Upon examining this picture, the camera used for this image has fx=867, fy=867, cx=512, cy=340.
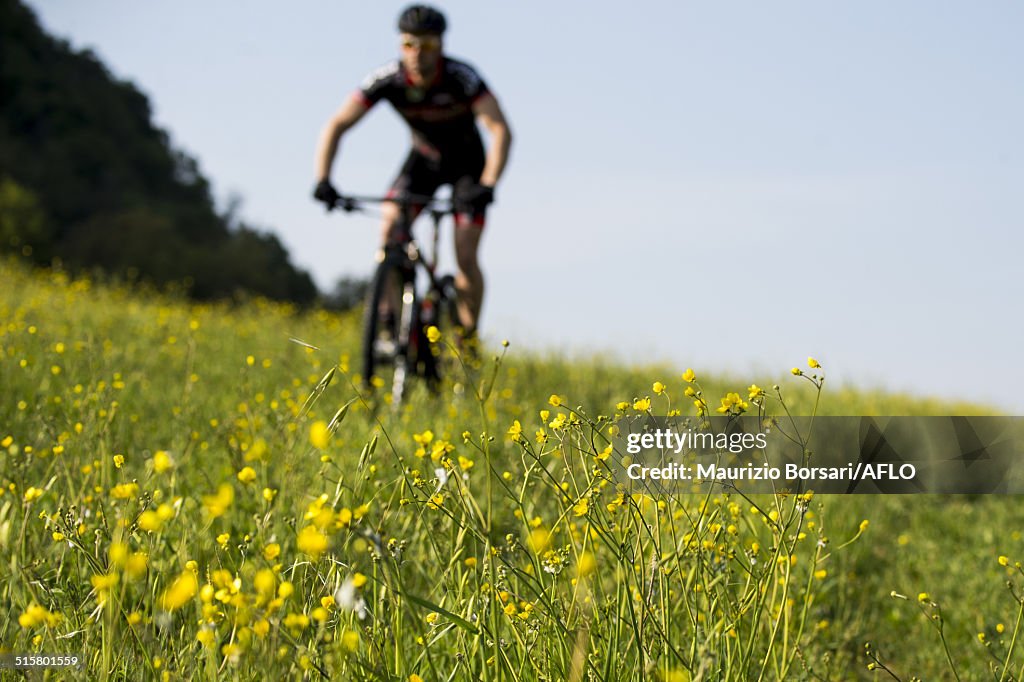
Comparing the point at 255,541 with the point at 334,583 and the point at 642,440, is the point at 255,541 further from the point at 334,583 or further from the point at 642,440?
the point at 642,440

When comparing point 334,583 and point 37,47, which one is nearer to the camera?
point 334,583

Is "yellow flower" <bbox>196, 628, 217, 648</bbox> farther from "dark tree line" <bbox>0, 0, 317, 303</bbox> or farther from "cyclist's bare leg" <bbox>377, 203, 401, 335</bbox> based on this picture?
"dark tree line" <bbox>0, 0, 317, 303</bbox>

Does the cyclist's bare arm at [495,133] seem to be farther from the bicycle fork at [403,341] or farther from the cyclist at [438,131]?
the bicycle fork at [403,341]

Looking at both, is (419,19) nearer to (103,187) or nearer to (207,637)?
(207,637)

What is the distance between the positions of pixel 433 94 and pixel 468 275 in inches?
49.4

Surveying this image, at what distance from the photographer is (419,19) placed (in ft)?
17.9

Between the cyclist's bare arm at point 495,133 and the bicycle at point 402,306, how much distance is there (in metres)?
0.40

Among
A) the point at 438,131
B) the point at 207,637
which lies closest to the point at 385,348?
the point at 438,131

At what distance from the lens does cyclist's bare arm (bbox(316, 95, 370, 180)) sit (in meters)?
5.86

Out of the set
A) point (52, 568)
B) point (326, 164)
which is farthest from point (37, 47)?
point (52, 568)

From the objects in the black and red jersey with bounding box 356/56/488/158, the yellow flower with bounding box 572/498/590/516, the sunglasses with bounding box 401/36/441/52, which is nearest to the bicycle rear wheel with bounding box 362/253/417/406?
the black and red jersey with bounding box 356/56/488/158

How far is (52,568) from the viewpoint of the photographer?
7.22 feet

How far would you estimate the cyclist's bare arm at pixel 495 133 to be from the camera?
18.9 ft

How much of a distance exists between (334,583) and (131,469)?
220 cm
